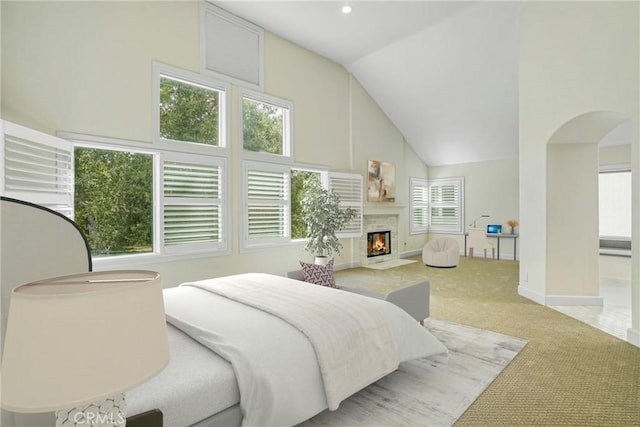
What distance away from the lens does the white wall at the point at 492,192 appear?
757 cm

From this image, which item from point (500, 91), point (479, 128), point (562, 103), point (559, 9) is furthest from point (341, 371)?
point (479, 128)

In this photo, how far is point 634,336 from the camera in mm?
3000

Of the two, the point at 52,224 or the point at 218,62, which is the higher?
the point at 218,62

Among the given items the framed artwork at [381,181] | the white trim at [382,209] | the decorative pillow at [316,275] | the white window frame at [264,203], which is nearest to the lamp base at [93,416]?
the decorative pillow at [316,275]

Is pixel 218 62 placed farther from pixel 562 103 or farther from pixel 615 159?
pixel 615 159

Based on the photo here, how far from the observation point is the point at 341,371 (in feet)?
5.96

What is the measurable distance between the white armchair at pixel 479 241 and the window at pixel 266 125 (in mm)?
4895

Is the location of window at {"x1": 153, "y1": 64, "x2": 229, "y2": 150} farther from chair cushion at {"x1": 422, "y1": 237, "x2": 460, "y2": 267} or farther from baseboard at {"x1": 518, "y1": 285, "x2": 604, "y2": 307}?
baseboard at {"x1": 518, "y1": 285, "x2": 604, "y2": 307}

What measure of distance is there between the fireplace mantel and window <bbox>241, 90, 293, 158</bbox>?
2336 mm

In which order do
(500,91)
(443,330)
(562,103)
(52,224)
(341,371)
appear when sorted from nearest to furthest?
(52,224)
(341,371)
(443,330)
(562,103)
(500,91)

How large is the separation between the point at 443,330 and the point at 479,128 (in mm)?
5179

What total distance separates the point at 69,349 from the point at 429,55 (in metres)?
6.42

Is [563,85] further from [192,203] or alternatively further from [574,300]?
[192,203]

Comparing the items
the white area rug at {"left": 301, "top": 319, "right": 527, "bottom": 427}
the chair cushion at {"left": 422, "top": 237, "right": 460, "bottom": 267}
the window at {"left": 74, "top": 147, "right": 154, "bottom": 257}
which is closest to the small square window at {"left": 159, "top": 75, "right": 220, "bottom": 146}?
the window at {"left": 74, "top": 147, "right": 154, "bottom": 257}
